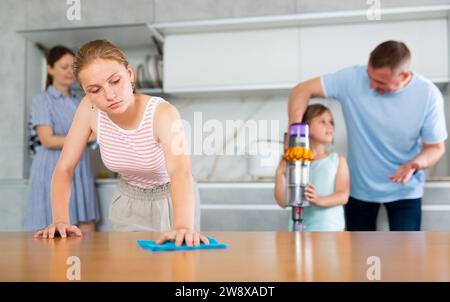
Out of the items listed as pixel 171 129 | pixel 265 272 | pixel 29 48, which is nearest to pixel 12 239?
pixel 171 129

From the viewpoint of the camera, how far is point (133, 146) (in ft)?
4.06

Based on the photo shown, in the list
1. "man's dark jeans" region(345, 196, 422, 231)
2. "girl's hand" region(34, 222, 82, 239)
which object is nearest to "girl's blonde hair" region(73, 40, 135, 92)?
"girl's hand" region(34, 222, 82, 239)

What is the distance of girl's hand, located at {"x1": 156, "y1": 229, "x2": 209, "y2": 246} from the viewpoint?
79 cm

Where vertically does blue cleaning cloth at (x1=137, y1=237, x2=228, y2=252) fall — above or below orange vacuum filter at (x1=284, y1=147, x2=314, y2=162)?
below

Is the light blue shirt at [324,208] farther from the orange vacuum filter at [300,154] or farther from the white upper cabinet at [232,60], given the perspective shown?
the white upper cabinet at [232,60]

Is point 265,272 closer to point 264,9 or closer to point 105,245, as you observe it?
point 105,245

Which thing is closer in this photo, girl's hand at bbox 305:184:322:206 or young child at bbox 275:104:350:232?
girl's hand at bbox 305:184:322:206

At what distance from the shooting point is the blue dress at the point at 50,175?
8.73 feet

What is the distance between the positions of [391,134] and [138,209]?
1.12m

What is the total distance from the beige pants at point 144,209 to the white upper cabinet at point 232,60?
1.59m

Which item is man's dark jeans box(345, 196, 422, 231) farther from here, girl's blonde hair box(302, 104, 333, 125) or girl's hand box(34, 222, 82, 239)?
girl's hand box(34, 222, 82, 239)

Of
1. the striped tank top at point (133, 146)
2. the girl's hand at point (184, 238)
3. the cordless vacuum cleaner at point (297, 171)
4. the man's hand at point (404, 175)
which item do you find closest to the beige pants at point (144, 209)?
the striped tank top at point (133, 146)

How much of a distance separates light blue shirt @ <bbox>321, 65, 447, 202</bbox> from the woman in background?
4.28 ft

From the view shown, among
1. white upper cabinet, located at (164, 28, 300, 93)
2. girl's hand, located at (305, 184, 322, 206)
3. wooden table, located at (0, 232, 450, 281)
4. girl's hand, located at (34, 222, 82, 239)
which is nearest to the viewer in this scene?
wooden table, located at (0, 232, 450, 281)
